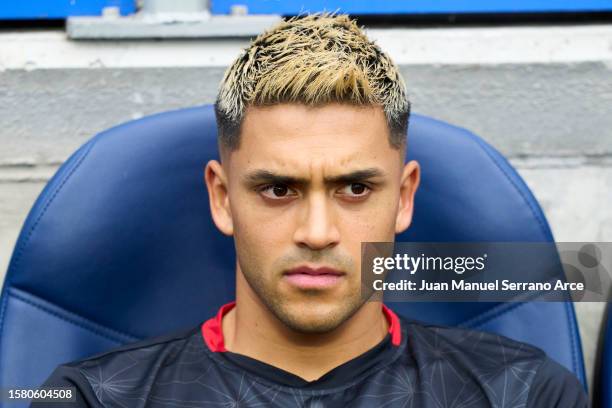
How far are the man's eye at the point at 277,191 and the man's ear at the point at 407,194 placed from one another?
23 centimetres

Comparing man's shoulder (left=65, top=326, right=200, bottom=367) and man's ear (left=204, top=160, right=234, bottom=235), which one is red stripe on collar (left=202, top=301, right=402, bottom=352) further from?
man's ear (left=204, top=160, right=234, bottom=235)

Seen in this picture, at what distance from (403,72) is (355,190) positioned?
2.11ft

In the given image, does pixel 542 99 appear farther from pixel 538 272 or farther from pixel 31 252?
pixel 31 252

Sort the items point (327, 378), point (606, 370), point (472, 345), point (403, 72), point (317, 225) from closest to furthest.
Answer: point (317, 225) → point (327, 378) → point (472, 345) → point (606, 370) → point (403, 72)

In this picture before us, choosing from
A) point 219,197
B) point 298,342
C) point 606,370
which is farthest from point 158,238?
point 606,370

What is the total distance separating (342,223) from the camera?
1397mm

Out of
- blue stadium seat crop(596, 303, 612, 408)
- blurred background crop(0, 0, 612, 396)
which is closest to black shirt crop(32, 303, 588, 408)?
blue stadium seat crop(596, 303, 612, 408)

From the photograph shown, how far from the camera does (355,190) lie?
142cm

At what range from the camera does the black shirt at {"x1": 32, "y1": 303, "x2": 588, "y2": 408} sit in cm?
149

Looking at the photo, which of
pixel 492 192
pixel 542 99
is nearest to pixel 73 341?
pixel 492 192

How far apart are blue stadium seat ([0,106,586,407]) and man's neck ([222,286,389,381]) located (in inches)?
8.2

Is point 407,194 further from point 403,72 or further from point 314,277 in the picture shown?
point 403,72

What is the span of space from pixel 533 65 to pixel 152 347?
1.00 metres

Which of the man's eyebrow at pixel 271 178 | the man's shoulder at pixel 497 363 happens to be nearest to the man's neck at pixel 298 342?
the man's shoulder at pixel 497 363
